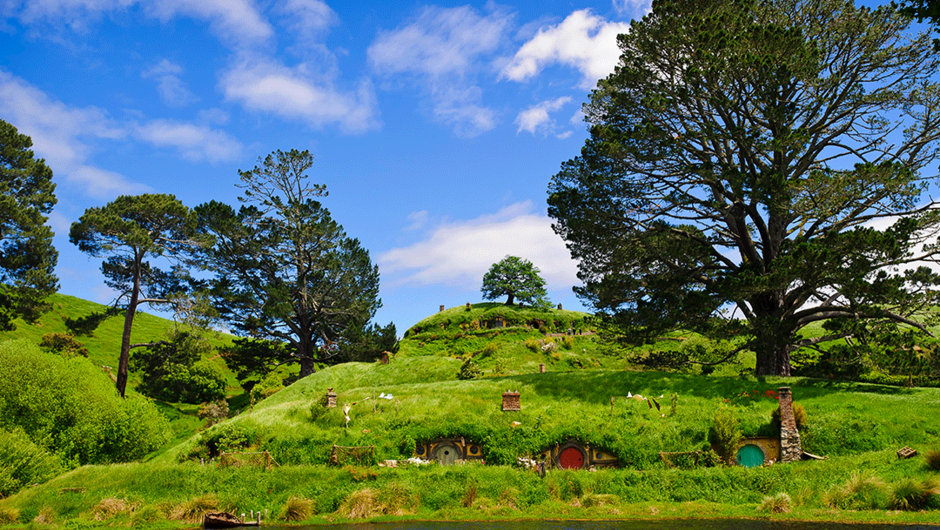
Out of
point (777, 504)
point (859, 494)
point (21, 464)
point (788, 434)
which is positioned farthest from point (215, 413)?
point (859, 494)

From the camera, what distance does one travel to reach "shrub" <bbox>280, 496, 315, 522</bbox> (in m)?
22.9

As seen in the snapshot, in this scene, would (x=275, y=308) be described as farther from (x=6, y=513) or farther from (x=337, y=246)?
(x=6, y=513)

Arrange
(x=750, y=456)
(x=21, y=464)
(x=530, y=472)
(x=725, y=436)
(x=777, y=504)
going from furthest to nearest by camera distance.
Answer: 1. (x=21, y=464)
2. (x=750, y=456)
3. (x=725, y=436)
4. (x=530, y=472)
5. (x=777, y=504)

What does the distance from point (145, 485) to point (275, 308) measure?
28415mm

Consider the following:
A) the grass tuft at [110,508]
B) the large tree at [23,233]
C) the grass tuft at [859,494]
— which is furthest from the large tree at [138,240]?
the grass tuft at [859,494]

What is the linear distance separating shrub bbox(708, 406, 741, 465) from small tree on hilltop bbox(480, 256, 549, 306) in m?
65.9

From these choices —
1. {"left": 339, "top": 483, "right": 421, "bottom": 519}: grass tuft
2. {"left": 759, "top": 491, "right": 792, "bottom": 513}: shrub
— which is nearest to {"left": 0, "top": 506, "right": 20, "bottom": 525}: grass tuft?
{"left": 339, "top": 483, "right": 421, "bottom": 519}: grass tuft

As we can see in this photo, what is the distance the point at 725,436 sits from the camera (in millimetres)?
25828

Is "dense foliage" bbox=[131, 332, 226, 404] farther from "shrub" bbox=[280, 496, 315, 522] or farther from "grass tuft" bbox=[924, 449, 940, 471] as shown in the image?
"grass tuft" bbox=[924, 449, 940, 471]

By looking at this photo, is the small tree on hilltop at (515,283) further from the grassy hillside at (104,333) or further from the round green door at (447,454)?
the round green door at (447,454)

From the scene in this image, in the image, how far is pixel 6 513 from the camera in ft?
77.6

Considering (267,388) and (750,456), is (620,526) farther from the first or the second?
(267,388)

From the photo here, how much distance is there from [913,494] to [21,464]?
37722mm

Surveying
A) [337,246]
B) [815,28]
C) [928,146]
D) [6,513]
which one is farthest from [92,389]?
[928,146]
